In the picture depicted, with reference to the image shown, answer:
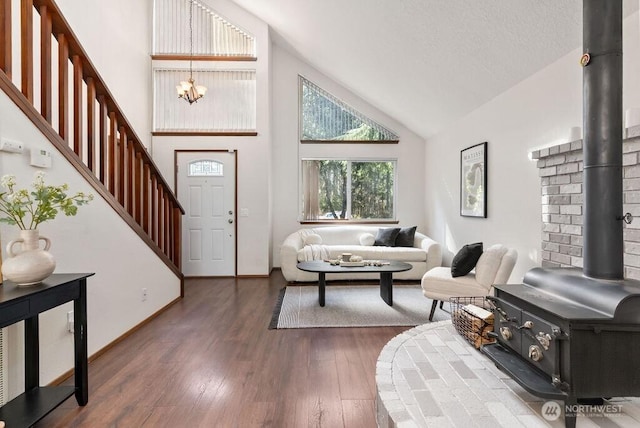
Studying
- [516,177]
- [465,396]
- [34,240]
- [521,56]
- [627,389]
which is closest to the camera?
[627,389]

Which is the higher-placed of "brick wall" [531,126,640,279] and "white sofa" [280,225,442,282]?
"brick wall" [531,126,640,279]

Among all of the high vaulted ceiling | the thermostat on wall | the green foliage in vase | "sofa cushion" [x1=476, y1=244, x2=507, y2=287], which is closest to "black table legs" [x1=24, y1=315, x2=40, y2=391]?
the green foliage in vase

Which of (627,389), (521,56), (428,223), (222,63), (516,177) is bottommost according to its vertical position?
(627,389)

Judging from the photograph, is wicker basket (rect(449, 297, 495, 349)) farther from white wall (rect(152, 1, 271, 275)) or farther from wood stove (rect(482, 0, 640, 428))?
white wall (rect(152, 1, 271, 275))

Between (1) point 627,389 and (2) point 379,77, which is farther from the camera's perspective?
(2) point 379,77

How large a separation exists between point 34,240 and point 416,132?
5649 millimetres

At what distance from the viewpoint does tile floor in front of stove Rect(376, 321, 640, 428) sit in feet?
4.53

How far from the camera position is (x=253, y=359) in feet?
8.27

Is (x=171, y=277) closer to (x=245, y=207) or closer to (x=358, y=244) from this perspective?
(x=245, y=207)

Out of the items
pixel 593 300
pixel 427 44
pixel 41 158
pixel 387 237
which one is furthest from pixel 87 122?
pixel 387 237

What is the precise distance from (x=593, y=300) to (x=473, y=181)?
9.71ft

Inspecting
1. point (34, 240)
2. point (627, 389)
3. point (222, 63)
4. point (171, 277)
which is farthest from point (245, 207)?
point (627, 389)

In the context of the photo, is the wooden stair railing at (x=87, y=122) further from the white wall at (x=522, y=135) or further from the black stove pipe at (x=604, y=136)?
the white wall at (x=522, y=135)

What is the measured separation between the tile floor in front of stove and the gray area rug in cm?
124
